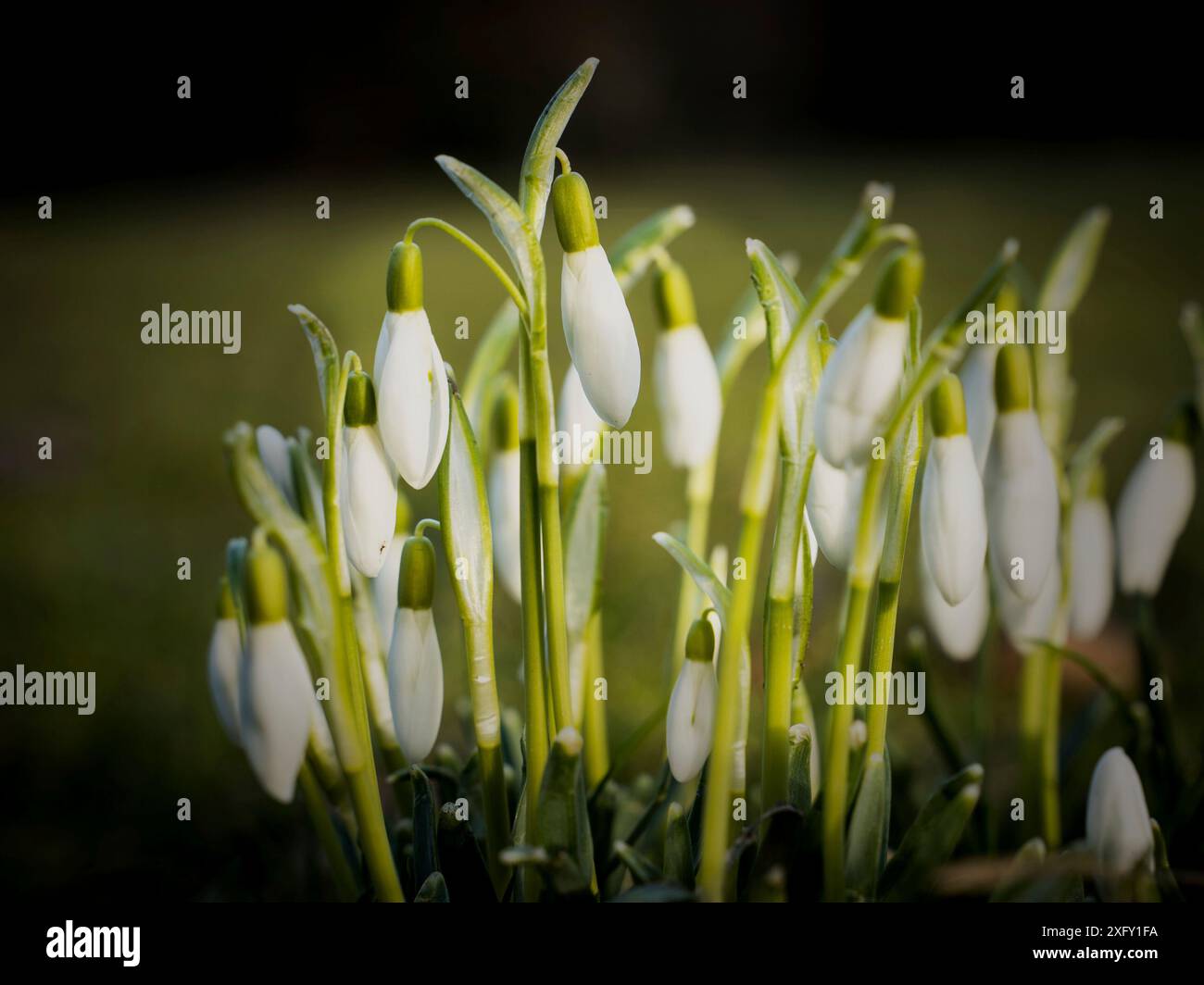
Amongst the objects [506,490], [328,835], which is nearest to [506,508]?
[506,490]

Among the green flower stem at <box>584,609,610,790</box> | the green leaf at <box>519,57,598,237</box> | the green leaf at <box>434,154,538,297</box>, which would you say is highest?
the green leaf at <box>519,57,598,237</box>

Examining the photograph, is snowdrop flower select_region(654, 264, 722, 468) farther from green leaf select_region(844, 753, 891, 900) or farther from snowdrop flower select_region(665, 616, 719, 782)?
green leaf select_region(844, 753, 891, 900)

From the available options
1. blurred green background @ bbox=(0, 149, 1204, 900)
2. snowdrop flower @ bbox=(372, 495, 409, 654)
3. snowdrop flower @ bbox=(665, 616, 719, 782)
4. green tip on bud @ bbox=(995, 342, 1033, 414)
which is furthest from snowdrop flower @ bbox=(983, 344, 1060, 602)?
snowdrop flower @ bbox=(372, 495, 409, 654)

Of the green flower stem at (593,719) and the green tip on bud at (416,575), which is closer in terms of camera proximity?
the green tip on bud at (416,575)

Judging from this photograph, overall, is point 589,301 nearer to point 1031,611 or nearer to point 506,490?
point 506,490

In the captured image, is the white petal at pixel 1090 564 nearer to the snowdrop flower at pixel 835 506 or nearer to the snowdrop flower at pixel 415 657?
the snowdrop flower at pixel 835 506

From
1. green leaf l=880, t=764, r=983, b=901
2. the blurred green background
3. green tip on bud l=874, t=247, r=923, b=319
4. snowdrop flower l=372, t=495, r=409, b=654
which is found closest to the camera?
green tip on bud l=874, t=247, r=923, b=319

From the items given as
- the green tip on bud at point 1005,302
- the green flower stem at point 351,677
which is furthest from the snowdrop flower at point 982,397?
the green flower stem at point 351,677
